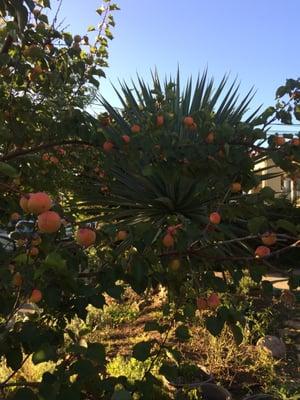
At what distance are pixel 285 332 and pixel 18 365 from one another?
3379 mm

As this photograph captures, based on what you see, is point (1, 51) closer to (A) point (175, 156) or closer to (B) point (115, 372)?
(A) point (175, 156)

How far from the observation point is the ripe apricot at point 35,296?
105 cm

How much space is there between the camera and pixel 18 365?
1.19 meters

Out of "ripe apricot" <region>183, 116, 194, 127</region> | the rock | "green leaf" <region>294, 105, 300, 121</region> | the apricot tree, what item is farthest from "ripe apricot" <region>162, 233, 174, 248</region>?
the rock

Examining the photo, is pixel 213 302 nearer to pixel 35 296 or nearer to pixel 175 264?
pixel 175 264

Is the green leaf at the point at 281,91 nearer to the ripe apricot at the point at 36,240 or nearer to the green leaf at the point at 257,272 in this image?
the green leaf at the point at 257,272

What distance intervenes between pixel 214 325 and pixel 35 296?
0.45 metres

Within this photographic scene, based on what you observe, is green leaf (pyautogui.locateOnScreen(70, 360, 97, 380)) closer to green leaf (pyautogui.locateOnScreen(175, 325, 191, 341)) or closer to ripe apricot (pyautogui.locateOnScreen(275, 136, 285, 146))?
green leaf (pyautogui.locateOnScreen(175, 325, 191, 341))

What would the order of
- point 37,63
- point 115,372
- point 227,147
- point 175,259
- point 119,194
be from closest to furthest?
point 175,259
point 227,147
point 37,63
point 115,372
point 119,194

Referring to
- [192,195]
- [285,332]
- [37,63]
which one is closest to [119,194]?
[192,195]

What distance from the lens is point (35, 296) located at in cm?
106

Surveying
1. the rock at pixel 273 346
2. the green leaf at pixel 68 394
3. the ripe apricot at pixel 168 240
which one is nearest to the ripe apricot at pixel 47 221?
the green leaf at pixel 68 394

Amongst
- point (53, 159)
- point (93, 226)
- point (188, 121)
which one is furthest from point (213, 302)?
point (53, 159)

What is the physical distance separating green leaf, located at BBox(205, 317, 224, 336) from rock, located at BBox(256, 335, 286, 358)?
244 centimetres
